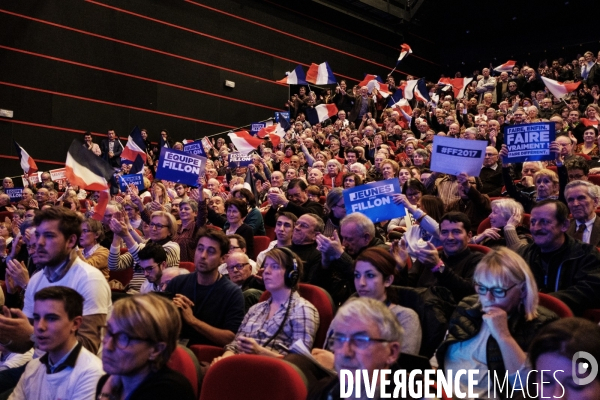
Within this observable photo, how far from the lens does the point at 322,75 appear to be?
35.0ft

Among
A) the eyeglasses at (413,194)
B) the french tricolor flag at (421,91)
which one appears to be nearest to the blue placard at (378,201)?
the eyeglasses at (413,194)

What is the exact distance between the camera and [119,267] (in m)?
4.62

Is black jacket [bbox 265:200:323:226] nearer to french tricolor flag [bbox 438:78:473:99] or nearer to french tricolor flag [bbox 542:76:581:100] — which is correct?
french tricolor flag [bbox 542:76:581:100]

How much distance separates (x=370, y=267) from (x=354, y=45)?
14.5 metres

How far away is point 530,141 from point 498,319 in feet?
→ 9.98

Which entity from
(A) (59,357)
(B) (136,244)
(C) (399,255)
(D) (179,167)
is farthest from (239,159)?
(A) (59,357)

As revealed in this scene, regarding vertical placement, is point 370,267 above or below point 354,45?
below

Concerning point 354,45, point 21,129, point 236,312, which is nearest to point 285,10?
point 354,45

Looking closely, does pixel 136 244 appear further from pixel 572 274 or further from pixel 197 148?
pixel 197 148

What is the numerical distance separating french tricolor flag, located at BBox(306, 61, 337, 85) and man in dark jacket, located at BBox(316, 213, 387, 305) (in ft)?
23.6

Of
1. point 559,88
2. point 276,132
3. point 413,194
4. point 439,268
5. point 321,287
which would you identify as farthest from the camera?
point 276,132

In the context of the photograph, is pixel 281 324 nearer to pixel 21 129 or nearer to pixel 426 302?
pixel 426 302

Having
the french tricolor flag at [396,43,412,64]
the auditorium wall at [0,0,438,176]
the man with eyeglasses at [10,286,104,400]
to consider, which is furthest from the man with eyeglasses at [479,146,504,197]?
the auditorium wall at [0,0,438,176]

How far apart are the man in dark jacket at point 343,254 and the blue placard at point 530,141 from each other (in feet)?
5.82
